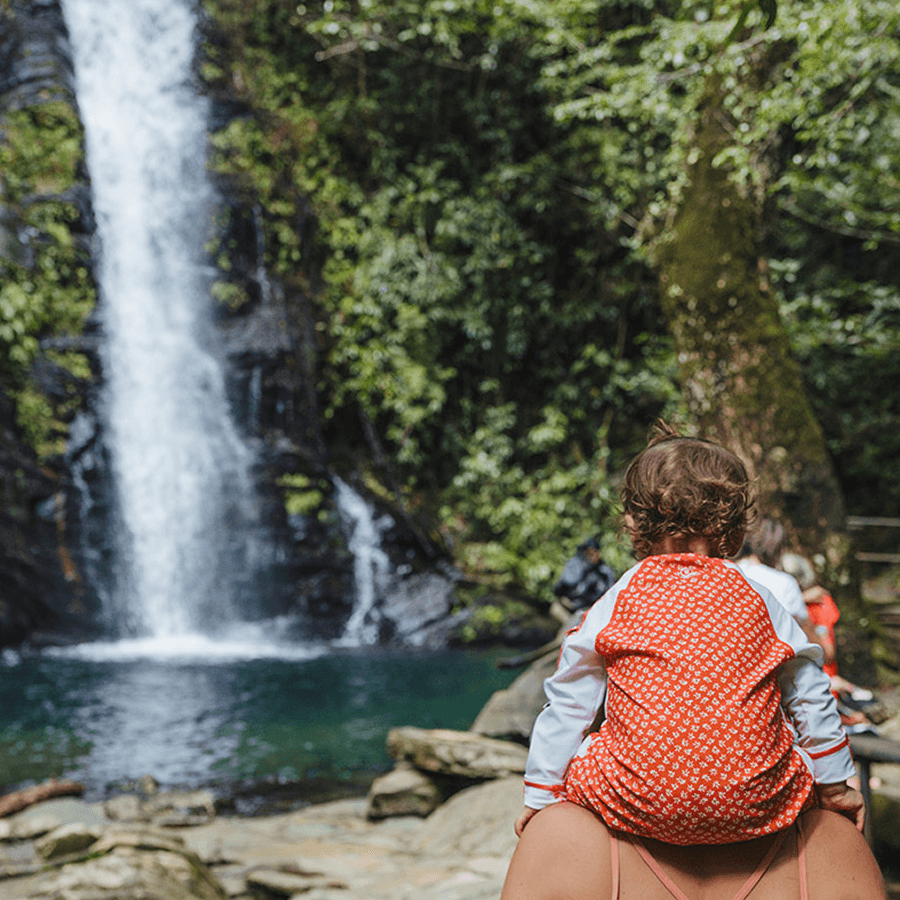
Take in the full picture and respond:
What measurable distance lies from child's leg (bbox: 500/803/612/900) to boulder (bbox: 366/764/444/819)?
3.97 metres

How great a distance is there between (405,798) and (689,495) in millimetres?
4210

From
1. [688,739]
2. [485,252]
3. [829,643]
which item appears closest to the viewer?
[688,739]

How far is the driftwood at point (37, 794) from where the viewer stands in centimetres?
524

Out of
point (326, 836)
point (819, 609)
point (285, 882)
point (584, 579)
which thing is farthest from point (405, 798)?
point (819, 609)

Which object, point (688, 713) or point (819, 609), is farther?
point (819, 609)

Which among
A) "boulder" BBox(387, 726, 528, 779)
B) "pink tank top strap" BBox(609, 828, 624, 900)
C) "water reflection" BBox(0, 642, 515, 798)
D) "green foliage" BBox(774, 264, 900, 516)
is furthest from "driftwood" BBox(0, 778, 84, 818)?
"green foliage" BBox(774, 264, 900, 516)

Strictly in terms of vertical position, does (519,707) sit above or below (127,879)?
below

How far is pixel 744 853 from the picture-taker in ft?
4.38

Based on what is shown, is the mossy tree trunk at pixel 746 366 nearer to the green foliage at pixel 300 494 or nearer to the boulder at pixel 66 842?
the boulder at pixel 66 842

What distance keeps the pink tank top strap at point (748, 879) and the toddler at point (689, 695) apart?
0.19 ft

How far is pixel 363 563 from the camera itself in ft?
42.8

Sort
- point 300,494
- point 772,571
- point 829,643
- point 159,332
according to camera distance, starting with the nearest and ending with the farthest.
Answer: point 772,571 < point 829,643 < point 300,494 < point 159,332

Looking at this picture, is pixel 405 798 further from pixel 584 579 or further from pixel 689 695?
pixel 689 695

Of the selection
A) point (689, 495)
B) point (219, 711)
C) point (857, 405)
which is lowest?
point (219, 711)
